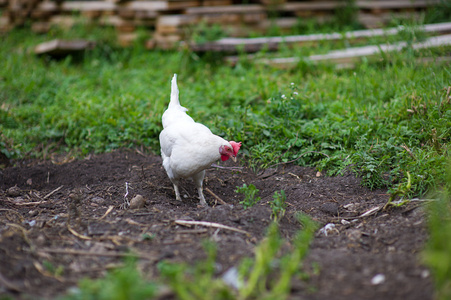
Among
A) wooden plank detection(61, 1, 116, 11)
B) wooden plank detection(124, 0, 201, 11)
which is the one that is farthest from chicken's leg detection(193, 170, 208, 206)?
wooden plank detection(61, 1, 116, 11)

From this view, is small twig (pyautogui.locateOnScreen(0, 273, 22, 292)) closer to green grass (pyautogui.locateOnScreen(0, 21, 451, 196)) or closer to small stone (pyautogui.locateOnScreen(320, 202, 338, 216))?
small stone (pyautogui.locateOnScreen(320, 202, 338, 216))

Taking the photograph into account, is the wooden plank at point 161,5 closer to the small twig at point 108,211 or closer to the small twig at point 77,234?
the small twig at point 108,211

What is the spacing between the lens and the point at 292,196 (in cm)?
360

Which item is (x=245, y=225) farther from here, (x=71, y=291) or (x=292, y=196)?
(x=71, y=291)

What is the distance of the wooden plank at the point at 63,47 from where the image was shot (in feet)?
23.7

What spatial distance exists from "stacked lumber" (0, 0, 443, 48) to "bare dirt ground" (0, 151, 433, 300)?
12.1ft

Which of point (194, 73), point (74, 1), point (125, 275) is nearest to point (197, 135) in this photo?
point (125, 275)

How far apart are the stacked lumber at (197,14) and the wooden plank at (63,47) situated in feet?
2.38

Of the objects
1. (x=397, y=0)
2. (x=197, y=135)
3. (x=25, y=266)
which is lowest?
(x=25, y=266)

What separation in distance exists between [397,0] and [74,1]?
6851mm

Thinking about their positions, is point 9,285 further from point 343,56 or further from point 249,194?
point 343,56

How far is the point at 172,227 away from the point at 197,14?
5399mm

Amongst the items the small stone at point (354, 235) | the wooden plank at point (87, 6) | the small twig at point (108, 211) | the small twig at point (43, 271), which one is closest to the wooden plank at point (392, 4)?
the wooden plank at point (87, 6)

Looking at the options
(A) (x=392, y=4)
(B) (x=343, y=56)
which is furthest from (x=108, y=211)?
(A) (x=392, y=4)
